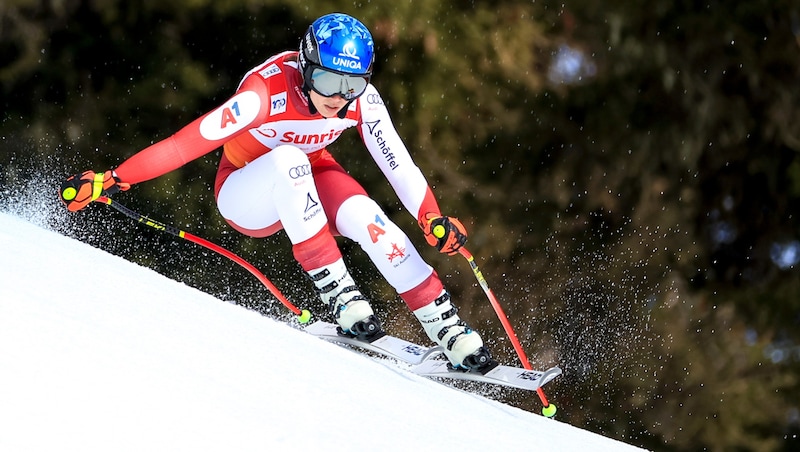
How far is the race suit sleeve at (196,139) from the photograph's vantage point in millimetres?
3289

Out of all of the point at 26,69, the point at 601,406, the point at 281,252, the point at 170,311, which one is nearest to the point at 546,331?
the point at 601,406

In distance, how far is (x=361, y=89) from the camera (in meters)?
3.50

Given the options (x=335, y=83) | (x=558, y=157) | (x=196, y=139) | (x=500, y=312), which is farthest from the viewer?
(x=558, y=157)

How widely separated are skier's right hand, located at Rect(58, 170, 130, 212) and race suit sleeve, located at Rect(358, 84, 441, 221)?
98 centimetres

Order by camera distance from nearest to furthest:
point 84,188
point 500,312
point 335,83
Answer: point 84,188
point 335,83
point 500,312

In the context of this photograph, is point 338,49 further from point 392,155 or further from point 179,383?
point 179,383

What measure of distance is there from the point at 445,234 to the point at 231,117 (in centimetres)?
87

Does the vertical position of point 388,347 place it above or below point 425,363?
above

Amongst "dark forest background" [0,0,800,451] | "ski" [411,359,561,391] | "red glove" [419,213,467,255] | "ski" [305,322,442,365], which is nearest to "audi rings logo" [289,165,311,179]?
"red glove" [419,213,467,255]

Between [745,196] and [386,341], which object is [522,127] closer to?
[745,196]

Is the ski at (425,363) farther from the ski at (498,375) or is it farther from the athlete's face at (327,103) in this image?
the athlete's face at (327,103)

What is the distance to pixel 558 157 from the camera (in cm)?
1052

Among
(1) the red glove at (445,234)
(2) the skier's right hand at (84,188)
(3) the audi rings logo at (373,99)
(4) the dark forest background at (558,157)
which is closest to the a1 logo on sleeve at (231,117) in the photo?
(2) the skier's right hand at (84,188)

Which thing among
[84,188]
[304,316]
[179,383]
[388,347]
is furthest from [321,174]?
[179,383]
